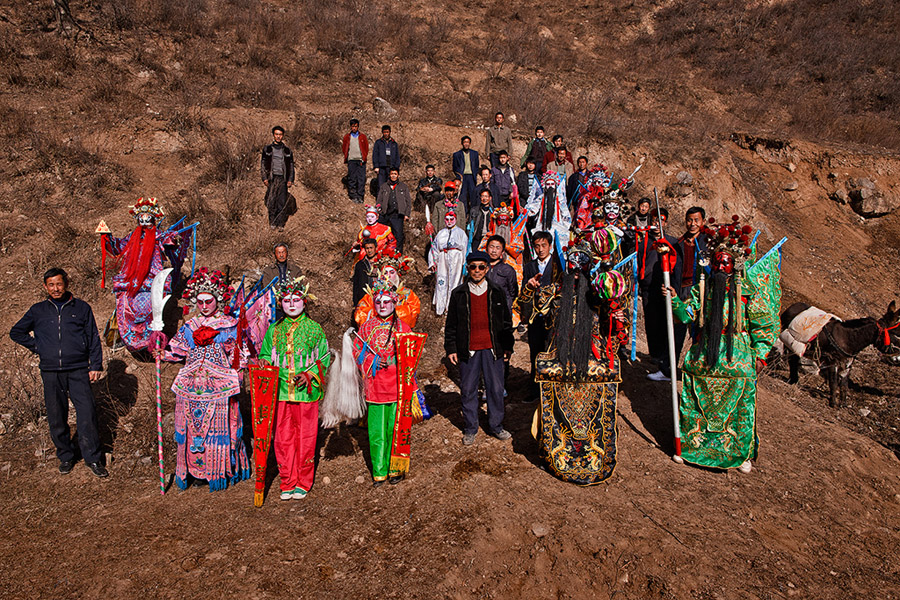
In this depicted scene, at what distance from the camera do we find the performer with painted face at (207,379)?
4.90 m

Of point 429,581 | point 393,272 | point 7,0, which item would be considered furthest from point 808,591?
point 7,0

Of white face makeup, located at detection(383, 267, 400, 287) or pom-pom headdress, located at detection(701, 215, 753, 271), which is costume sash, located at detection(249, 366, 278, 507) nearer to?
white face makeup, located at detection(383, 267, 400, 287)

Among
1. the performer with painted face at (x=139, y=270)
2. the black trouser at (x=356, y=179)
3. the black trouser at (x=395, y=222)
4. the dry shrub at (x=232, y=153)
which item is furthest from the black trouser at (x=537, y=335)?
the dry shrub at (x=232, y=153)

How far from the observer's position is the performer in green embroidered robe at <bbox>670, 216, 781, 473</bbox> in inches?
203

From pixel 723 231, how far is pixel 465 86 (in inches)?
578

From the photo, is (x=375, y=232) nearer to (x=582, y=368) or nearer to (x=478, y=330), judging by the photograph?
(x=478, y=330)

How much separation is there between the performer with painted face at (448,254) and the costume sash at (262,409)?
15.2ft

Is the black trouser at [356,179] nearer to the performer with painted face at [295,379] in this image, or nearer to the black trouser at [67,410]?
the performer with painted face at [295,379]

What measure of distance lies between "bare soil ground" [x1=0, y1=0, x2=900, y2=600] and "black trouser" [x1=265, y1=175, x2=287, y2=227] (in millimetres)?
275

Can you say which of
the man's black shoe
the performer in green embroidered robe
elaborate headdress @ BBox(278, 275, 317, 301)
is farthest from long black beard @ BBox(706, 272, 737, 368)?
the man's black shoe

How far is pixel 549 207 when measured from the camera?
9766mm

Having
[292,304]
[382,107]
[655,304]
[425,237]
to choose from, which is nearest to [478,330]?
[292,304]

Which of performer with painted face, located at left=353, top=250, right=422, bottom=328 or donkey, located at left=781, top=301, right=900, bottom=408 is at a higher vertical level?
performer with painted face, located at left=353, top=250, right=422, bottom=328

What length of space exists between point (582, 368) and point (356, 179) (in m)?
8.12
